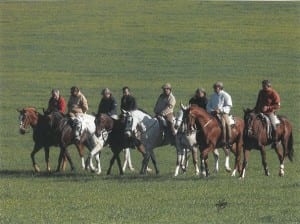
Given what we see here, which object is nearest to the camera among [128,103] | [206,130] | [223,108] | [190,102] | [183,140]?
[206,130]

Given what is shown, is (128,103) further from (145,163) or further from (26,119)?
(26,119)

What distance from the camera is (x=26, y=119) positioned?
94.2 ft

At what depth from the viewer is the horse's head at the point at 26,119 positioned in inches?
1128

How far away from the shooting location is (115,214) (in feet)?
65.0

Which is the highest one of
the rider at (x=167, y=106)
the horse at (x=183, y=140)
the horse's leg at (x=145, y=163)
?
the rider at (x=167, y=106)

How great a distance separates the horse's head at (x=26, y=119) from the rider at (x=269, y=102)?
615 centimetres

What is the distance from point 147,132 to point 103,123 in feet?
4.42

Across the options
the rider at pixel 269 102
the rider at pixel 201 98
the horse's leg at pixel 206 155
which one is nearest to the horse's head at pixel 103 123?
the rider at pixel 201 98

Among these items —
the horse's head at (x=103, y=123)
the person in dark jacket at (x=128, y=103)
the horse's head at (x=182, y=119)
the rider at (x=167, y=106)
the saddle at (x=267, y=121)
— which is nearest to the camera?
the horse's head at (x=182, y=119)

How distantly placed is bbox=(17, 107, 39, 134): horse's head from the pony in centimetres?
284

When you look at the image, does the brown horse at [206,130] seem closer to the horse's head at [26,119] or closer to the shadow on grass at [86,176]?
the shadow on grass at [86,176]

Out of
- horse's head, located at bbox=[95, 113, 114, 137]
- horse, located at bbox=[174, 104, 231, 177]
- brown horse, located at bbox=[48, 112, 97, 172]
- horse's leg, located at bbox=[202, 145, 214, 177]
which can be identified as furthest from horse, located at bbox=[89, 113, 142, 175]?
horse's leg, located at bbox=[202, 145, 214, 177]

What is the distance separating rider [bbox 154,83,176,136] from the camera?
1100 inches

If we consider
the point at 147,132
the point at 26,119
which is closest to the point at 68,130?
the point at 26,119
